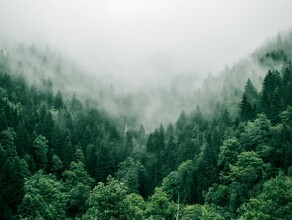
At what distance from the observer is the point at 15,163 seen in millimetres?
86688

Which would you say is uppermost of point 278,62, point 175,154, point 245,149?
point 278,62

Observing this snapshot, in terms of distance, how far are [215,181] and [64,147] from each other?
1944 inches

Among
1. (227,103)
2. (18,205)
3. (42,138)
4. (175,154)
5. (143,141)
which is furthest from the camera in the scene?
(143,141)

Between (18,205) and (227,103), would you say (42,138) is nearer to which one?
(18,205)

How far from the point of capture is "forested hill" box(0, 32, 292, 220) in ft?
243

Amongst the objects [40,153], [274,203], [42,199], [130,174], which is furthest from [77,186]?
[274,203]

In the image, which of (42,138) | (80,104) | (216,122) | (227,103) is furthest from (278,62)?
(42,138)

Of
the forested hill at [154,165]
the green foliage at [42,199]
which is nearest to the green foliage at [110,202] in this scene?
the forested hill at [154,165]

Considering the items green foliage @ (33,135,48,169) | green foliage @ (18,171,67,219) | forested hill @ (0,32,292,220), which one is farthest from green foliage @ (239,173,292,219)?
green foliage @ (33,135,48,169)

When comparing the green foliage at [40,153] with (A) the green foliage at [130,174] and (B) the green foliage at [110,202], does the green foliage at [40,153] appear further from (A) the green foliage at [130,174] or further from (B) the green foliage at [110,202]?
(B) the green foliage at [110,202]

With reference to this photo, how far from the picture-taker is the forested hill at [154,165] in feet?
243

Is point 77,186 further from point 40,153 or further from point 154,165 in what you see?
point 154,165

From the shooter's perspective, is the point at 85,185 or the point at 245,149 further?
the point at 85,185

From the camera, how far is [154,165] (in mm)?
138125
